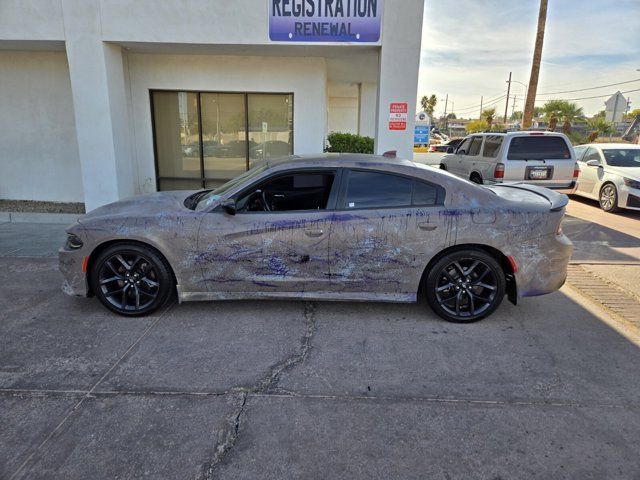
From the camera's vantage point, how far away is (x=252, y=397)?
3.03m

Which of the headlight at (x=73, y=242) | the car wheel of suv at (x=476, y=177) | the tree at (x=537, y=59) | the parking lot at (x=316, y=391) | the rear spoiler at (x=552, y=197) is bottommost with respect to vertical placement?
the parking lot at (x=316, y=391)

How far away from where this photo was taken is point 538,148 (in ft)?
30.7

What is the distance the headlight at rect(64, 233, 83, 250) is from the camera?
4105 millimetres

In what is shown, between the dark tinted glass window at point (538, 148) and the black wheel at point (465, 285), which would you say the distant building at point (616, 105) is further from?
the black wheel at point (465, 285)

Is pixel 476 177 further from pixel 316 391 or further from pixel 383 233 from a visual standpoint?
pixel 316 391

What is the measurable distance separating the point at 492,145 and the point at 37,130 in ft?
33.8

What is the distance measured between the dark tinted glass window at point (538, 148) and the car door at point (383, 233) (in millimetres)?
6297

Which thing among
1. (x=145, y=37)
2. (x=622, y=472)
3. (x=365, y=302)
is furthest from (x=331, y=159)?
(x=145, y=37)

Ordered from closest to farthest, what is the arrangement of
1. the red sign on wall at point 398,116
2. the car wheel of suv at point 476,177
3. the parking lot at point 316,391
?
the parking lot at point 316,391, the red sign on wall at point 398,116, the car wheel of suv at point 476,177

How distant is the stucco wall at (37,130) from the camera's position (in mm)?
9078

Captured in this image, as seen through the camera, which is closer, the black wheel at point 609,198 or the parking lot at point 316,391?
the parking lot at point 316,391

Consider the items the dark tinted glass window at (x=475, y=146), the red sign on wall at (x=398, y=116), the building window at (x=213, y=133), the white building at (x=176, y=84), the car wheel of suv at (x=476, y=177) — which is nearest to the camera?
the white building at (x=176, y=84)

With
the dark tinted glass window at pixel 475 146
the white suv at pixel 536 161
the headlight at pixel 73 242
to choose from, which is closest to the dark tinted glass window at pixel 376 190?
the headlight at pixel 73 242

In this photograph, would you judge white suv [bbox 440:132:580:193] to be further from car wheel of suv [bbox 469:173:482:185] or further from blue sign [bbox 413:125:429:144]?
blue sign [bbox 413:125:429:144]
